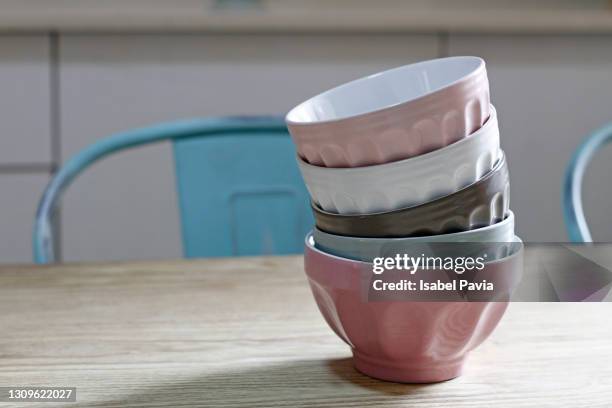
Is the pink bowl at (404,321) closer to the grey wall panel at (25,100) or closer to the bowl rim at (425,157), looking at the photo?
the bowl rim at (425,157)

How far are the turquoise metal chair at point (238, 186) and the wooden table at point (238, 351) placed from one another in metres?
0.34

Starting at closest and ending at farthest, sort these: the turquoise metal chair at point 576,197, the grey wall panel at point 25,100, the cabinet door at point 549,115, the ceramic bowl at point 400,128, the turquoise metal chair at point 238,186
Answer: the ceramic bowl at point 400,128 → the turquoise metal chair at point 576,197 → the turquoise metal chair at point 238,186 → the grey wall panel at point 25,100 → the cabinet door at point 549,115

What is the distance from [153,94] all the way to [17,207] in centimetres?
41

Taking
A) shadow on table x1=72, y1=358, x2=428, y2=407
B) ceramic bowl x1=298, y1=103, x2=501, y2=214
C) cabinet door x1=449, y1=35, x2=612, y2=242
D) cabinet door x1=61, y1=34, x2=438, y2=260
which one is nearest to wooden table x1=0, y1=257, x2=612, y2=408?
shadow on table x1=72, y1=358, x2=428, y2=407

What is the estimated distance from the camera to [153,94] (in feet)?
6.12

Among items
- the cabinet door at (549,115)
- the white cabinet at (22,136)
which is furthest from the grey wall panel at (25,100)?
the cabinet door at (549,115)

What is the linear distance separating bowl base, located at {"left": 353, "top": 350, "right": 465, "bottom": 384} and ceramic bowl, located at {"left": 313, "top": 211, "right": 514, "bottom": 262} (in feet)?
0.22

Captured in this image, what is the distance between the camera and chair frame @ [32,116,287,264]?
36.9 inches

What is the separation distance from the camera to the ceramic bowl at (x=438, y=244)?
0.41 meters

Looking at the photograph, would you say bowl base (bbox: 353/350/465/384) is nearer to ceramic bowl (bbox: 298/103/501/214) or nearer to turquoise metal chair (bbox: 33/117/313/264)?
ceramic bowl (bbox: 298/103/501/214)

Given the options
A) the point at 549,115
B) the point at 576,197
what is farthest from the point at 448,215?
the point at 549,115

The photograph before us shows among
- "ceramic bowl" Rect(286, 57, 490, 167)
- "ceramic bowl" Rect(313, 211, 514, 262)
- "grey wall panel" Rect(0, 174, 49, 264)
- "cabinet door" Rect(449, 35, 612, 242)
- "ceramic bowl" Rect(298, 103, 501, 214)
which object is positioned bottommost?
"grey wall panel" Rect(0, 174, 49, 264)

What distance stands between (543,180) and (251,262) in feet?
4.30

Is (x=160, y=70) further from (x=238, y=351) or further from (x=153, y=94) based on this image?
(x=238, y=351)
